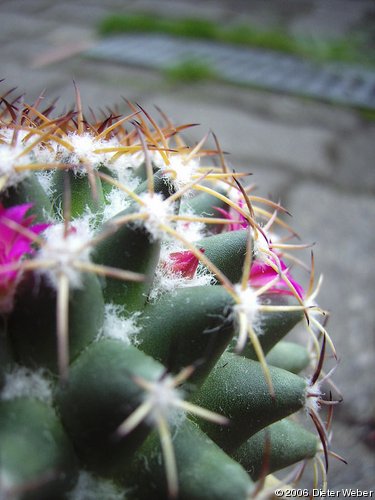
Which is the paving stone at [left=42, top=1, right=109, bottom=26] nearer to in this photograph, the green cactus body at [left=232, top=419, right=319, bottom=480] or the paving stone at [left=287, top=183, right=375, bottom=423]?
the paving stone at [left=287, top=183, right=375, bottom=423]

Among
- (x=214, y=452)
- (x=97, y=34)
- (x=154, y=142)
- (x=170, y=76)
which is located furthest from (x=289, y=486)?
(x=97, y=34)

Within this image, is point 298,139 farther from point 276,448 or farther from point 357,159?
point 276,448

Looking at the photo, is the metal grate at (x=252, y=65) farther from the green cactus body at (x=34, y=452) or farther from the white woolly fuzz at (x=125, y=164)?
the green cactus body at (x=34, y=452)

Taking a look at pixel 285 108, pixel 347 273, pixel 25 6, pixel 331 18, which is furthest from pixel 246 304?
pixel 25 6

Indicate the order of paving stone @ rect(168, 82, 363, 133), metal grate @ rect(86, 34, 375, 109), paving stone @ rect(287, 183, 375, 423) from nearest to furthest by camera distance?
paving stone @ rect(287, 183, 375, 423)
paving stone @ rect(168, 82, 363, 133)
metal grate @ rect(86, 34, 375, 109)

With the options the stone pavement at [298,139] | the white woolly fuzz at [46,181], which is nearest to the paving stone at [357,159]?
the stone pavement at [298,139]

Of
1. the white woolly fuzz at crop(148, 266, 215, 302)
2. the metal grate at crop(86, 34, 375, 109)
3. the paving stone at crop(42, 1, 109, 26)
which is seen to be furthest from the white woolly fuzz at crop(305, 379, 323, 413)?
the paving stone at crop(42, 1, 109, 26)
